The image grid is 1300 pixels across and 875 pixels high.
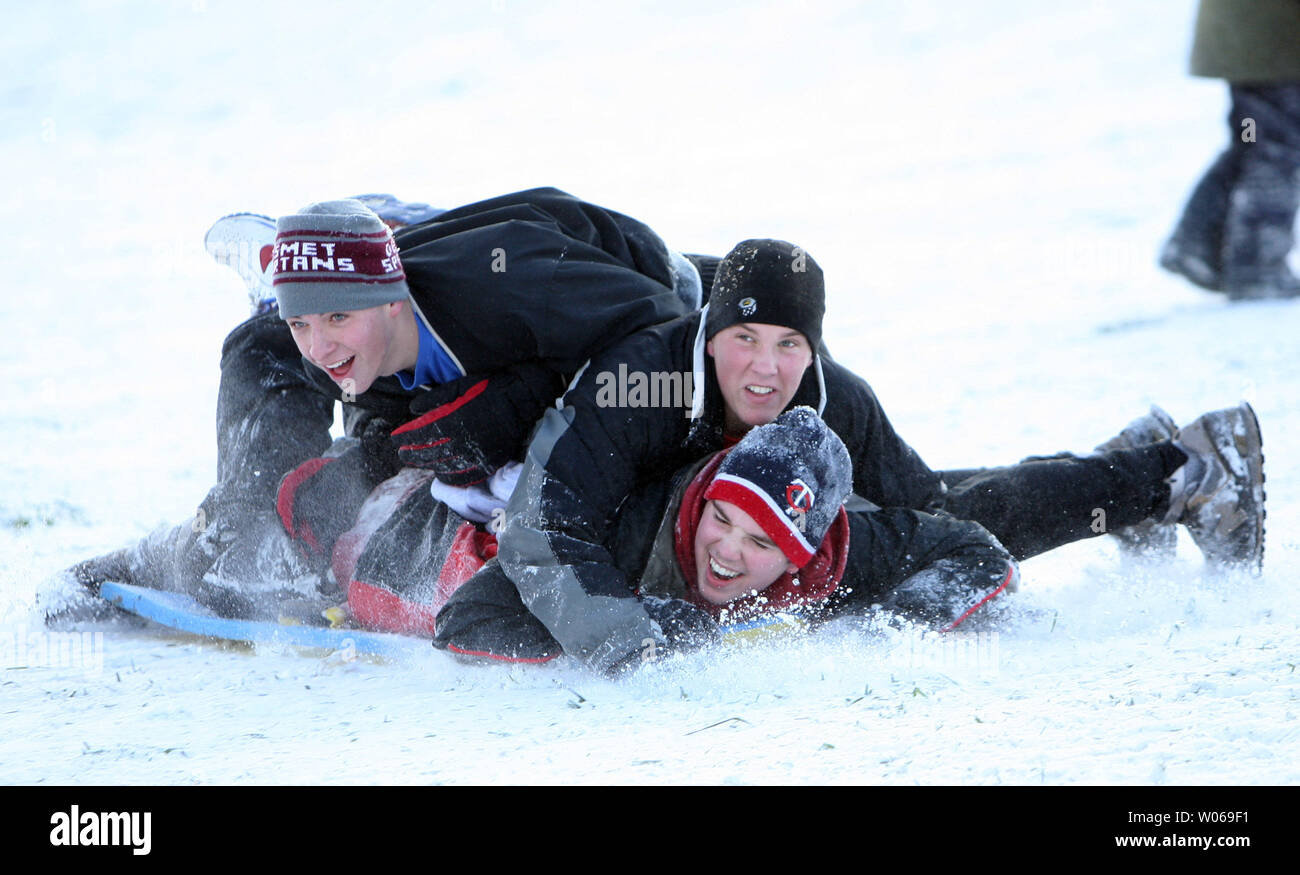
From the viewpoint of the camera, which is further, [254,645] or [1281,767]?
[254,645]

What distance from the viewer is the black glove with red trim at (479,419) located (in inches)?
120

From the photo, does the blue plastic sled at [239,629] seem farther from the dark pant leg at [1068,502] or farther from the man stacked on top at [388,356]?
the dark pant leg at [1068,502]

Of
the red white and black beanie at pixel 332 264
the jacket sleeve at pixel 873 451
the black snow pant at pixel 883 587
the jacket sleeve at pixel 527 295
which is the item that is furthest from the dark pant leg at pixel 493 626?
the jacket sleeve at pixel 873 451

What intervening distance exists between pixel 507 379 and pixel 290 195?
7.52 meters

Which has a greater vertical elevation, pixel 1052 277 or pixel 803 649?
pixel 1052 277

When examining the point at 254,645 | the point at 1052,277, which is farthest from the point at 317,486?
the point at 1052,277

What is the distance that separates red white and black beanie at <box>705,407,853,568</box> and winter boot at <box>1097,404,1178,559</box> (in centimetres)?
92

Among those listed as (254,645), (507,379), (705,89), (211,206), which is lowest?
(254,645)

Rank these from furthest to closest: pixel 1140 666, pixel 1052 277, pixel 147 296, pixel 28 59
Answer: pixel 28 59 → pixel 147 296 → pixel 1052 277 → pixel 1140 666

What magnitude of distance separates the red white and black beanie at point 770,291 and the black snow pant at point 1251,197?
364cm

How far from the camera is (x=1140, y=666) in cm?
242

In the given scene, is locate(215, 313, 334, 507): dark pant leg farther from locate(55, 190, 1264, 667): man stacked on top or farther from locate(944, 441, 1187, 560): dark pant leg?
locate(944, 441, 1187, 560): dark pant leg

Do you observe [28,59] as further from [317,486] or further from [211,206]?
[317,486]
